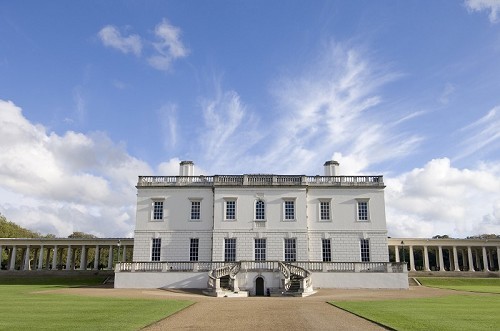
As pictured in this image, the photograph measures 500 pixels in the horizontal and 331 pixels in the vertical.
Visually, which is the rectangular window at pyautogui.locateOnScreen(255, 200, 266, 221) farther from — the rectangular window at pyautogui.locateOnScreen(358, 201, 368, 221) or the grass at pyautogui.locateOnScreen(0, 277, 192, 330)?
the grass at pyautogui.locateOnScreen(0, 277, 192, 330)

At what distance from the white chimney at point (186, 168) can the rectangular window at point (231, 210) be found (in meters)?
5.15

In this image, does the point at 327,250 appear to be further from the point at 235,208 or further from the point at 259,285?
the point at 235,208

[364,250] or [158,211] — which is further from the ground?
[158,211]

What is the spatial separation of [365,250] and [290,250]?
6.76 metres

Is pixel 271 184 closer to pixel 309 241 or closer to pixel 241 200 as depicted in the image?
pixel 241 200

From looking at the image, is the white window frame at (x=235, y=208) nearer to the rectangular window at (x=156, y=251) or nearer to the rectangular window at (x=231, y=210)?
the rectangular window at (x=231, y=210)

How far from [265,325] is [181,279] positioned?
866 inches

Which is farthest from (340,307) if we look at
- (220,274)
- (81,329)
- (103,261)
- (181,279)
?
(103,261)

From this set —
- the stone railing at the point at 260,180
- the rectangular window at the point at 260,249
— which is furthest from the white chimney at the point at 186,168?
the rectangular window at the point at 260,249

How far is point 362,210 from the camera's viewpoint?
41438 millimetres

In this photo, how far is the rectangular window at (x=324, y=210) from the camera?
136 feet

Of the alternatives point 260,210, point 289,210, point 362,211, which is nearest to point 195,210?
point 260,210

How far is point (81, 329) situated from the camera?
13.2m

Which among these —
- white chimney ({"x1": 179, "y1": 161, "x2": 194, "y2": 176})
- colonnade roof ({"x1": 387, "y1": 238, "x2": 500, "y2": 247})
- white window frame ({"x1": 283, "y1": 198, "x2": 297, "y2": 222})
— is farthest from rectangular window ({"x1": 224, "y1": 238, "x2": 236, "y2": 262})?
colonnade roof ({"x1": 387, "y1": 238, "x2": 500, "y2": 247})
